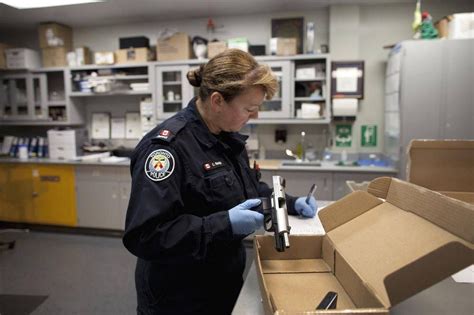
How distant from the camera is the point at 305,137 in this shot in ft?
13.6

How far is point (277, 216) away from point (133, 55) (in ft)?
11.8

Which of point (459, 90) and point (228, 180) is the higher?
point (459, 90)

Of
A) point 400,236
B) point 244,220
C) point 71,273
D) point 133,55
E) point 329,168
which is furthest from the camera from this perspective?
point 133,55

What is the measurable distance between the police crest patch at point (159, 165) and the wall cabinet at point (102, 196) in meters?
3.01

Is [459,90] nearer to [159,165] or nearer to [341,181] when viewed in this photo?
[341,181]

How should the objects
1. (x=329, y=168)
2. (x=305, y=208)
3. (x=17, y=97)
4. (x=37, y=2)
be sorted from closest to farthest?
(x=305, y=208) < (x=37, y=2) < (x=329, y=168) < (x=17, y=97)

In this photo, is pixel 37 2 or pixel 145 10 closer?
pixel 37 2

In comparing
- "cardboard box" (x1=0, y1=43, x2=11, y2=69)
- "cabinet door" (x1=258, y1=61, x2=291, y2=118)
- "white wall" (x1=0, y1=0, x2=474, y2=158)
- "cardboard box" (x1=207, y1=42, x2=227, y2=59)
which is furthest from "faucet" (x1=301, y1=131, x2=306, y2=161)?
"cardboard box" (x1=0, y1=43, x2=11, y2=69)

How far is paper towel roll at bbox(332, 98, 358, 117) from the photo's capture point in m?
3.71

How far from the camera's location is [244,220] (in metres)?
1.10

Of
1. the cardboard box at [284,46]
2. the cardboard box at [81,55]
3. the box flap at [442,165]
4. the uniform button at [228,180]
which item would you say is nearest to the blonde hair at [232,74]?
the uniform button at [228,180]

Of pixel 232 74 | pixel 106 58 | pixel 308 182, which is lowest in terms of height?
pixel 308 182

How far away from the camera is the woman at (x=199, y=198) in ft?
3.37

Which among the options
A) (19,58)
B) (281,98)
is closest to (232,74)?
(281,98)
